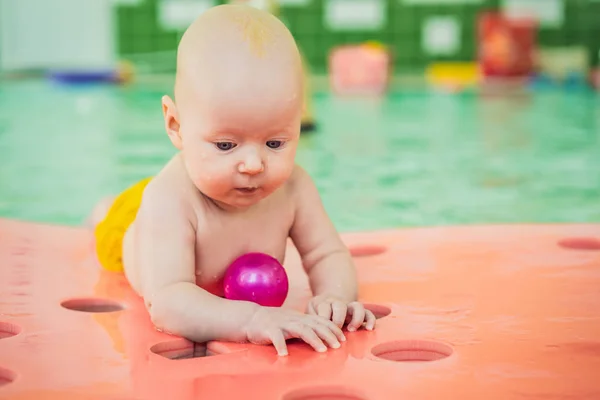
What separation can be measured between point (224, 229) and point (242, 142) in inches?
6.9

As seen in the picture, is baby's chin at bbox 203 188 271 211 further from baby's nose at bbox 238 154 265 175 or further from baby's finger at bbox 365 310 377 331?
baby's finger at bbox 365 310 377 331

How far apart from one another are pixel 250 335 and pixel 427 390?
266mm

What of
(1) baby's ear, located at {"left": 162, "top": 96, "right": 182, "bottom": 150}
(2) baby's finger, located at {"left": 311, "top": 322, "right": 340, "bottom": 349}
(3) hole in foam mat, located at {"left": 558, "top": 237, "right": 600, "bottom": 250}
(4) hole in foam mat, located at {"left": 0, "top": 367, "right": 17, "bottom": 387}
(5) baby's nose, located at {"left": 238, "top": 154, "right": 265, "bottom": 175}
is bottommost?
(3) hole in foam mat, located at {"left": 558, "top": 237, "right": 600, "bottom": 250}

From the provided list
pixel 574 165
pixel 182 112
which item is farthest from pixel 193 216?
pixel 574 165

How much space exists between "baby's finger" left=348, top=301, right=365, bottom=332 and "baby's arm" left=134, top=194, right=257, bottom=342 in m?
0.14

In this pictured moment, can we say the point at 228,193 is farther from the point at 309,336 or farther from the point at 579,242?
the point at 579,242

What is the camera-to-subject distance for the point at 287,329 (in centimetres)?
123

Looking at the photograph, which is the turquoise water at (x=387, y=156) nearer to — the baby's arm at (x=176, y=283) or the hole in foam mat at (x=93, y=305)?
the hole in foam mat at (x=93, y=305)

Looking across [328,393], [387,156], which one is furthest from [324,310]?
[387,156]

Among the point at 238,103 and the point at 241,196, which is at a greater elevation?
the point at 238,103

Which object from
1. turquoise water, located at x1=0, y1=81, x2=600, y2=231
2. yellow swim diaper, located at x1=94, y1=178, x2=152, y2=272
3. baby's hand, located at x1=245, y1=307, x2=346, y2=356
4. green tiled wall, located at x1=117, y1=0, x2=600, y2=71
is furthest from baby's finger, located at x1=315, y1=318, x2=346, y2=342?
green tiled wall, located at x1=117, y1=0, x2=600, y2=71

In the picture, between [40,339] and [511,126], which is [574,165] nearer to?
[511,126]

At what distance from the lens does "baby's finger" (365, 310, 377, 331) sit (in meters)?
1.32

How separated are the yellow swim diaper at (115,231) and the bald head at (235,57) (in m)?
0.44
